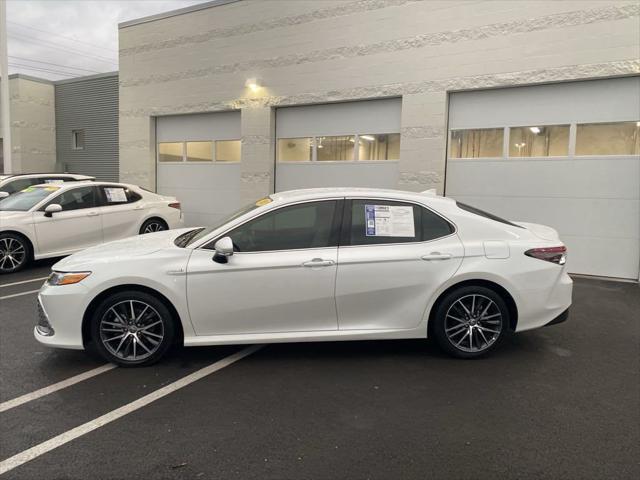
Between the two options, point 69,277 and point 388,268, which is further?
point 388,268

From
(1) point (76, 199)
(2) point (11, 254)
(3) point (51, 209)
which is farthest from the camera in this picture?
(1) point (76, 199)

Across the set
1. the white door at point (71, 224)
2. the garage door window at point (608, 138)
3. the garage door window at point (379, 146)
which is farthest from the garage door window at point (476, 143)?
the white door at point (71, 224)

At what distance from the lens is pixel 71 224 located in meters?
8.68

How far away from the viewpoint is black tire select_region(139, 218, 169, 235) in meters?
9.84

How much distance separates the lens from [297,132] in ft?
37.2

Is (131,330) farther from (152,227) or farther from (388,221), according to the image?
(152,227)

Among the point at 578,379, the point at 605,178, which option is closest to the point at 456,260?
the point at 578,379

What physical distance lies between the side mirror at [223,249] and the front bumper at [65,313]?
1135mm

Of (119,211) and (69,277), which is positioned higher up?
(119,211)

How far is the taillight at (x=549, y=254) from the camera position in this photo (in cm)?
446

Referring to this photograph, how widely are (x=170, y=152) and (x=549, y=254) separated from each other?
446 inches

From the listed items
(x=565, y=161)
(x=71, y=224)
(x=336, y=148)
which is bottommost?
(x=71, y=224)

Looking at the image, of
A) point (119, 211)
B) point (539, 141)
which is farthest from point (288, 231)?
point (539, 141)

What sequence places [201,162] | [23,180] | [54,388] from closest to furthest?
1. [54,388]
2. [23,180]
3. [201,162]
